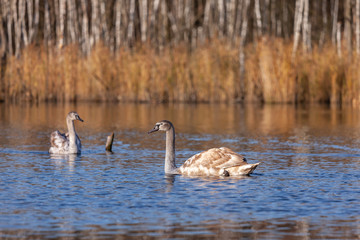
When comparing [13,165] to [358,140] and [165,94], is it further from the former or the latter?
[165,94]

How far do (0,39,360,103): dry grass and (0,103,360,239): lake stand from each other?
25.6 feet

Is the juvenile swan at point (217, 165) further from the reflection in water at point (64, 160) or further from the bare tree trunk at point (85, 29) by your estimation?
the bare tree trunk at point (85, 29)

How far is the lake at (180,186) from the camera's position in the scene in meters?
8.10

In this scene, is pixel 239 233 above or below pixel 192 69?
below

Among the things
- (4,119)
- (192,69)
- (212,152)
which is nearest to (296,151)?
(212,152)

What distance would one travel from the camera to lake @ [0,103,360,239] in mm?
8102

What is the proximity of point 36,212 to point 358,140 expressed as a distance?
33.8 ft

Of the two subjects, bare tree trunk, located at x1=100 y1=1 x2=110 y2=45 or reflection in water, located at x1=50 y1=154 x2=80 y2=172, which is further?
bare tree trunk, located at x1=100 y1=1 x2=110 y2=45

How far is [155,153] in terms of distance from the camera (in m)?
15.1

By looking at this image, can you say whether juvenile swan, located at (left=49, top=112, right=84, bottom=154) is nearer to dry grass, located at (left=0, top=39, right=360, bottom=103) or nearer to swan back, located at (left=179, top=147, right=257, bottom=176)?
swan back, located at (left=179, top=147, right=257, bottom=176)

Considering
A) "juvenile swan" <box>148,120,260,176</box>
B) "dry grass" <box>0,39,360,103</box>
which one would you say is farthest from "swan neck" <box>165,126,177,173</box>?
"dry grass" <box>0,39,360,103</box>

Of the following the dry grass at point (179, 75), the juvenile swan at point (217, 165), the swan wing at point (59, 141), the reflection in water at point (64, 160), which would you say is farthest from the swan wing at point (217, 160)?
the dry grass at point (179, 75)

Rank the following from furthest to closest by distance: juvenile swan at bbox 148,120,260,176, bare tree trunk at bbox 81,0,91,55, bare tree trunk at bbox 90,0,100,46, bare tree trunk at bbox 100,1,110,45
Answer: bare tree trunk at bbox 100,1,110,45, bare tree trunk at bbox 90,0,100,46, bare tree trunk at bbox 81,0,91,55, juvenile swan at bbox 148,120,260,176

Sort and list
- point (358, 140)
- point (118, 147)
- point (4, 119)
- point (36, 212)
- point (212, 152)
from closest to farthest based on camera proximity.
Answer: point (36, 212)
point (212, 152)
point (118, 147)
point (358, 140)
point (4, 119)
